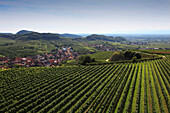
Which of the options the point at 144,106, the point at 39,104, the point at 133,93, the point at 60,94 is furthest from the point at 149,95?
the point at 39,104

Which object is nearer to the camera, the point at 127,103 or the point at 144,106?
the point at 144,106

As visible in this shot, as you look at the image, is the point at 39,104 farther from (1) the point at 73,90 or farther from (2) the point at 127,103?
(2) the point at 127,103

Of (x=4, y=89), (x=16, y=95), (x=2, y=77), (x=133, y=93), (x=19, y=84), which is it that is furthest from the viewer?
(x=2, y=77)

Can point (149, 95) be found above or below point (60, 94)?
above

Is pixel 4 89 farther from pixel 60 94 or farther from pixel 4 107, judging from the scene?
pixel 60 94

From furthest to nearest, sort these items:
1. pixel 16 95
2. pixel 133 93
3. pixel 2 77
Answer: pixel 2 77, pixel 16 95, pixel 133 93

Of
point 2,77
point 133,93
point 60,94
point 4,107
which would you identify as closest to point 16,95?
point 4,107

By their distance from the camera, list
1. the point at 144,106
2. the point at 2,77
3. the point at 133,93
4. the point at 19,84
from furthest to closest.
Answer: the point at 2,77 < the point at 19,84 < the point at 133,93 < the point at 144,106

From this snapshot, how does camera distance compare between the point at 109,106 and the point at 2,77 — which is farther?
the point at 2,77

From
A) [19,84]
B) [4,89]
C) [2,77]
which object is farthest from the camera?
[2,77]
